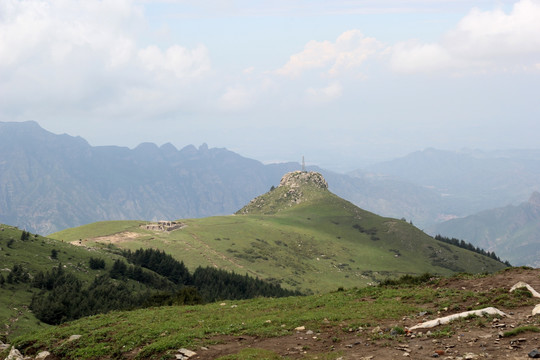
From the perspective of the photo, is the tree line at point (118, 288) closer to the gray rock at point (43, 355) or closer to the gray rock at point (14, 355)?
the gray rock at point (14, 355)

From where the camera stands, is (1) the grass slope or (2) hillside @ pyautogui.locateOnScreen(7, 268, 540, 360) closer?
(2) hillside @ pyautogui.locateOnScreen(7, 268, 540, 360)

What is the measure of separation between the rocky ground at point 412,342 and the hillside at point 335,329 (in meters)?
0.05

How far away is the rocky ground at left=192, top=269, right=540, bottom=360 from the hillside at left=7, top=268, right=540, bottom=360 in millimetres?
47

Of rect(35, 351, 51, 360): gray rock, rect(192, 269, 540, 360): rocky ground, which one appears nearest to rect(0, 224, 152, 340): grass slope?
rect(35, 351, 51, 360): gray rock

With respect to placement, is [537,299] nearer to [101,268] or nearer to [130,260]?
[101,268]

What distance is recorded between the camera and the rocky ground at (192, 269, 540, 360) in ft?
63.9

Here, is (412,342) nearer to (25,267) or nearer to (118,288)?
(118,288)

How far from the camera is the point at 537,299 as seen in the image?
2605 centimetres

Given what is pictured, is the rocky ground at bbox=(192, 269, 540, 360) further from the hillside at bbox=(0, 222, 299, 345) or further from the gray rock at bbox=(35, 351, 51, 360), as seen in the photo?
the hillside at bbox=(0, 222, 299, 345)

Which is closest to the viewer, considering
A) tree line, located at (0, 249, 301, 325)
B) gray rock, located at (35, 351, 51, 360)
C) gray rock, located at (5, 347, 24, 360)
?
gray rock, located at (35, 351, 51, 360)

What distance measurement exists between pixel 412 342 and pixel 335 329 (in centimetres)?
567

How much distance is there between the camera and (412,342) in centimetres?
2195

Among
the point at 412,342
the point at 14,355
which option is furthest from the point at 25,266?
the point at 412,342

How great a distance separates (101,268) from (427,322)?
9443 cm
